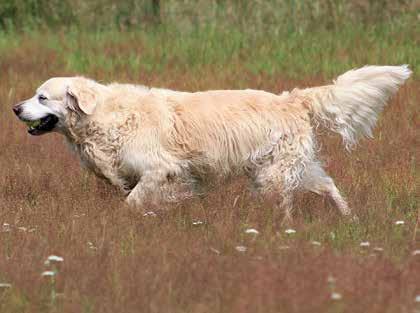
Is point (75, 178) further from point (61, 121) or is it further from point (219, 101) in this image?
point (219, 101)

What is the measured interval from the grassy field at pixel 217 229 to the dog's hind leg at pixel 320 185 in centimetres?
10

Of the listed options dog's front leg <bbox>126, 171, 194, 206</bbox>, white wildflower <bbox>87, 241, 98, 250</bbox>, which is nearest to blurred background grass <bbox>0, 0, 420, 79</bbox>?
dog's front leg <bbox>126, 171, 194, 206</bbox>

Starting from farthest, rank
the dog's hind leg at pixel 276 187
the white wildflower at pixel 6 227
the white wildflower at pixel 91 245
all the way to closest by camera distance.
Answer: the dog's hind leg at pixel 276 187
the white wildflower at pixel 6 227
the white wildflower at pixel 91 245

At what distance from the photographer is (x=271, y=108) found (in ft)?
25.3

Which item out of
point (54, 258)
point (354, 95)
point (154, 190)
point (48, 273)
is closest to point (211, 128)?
point (154, 190)

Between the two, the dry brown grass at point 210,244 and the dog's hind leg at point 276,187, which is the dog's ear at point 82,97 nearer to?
the dry brown grass at point 210,244

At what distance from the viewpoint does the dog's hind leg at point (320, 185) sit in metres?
7.66

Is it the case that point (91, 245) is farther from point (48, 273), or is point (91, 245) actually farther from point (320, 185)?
point (320, 185)

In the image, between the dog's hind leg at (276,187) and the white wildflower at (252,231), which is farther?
the dog's hind leg at (276,187)

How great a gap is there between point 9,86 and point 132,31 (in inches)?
148

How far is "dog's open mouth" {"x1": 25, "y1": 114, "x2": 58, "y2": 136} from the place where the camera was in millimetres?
7836

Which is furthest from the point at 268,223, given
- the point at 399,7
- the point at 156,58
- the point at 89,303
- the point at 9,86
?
the point at 399,7

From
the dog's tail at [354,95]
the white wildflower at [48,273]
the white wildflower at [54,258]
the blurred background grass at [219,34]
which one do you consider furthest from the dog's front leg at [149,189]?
the blurred background grass at [219,34]

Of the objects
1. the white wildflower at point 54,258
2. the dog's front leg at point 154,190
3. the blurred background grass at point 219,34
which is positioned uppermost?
the white wildflower at point 54,258
